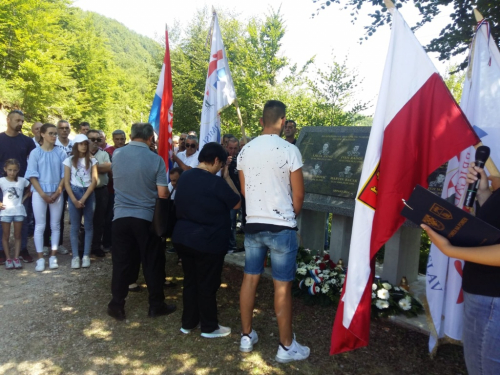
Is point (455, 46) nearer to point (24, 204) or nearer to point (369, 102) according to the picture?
point (369, 102)

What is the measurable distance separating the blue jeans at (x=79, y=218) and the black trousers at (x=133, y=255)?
2.03m

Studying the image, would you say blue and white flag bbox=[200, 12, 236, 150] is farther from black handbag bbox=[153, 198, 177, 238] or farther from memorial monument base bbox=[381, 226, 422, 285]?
memorial monument base bbox=[381, 226, 422, 285]

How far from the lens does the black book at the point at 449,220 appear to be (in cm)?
167

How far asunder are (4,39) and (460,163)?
1180 inches

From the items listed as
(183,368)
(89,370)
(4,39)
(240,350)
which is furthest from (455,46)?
(4,39)

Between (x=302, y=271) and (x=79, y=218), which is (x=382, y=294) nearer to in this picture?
(x=302, y=271)

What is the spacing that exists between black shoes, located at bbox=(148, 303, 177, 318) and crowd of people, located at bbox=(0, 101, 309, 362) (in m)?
0.01

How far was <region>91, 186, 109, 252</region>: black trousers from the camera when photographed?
614cm

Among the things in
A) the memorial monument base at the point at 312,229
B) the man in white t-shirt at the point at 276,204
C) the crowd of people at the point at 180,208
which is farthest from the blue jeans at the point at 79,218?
the man in white t-shirt at the point at 276,204

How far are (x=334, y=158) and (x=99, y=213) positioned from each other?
13.3 feet

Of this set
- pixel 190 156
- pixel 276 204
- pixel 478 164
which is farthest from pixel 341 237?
pixel 478 164

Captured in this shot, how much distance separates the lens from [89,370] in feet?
10.2

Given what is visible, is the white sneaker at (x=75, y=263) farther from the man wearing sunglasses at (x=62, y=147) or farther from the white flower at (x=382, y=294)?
the white flower at (x=382, y=294)

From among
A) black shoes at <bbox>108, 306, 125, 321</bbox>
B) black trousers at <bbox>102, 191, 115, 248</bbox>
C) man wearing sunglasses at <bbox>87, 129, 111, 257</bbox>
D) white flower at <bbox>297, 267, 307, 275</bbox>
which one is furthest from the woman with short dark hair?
black trousers at <bbox>102, 191, 115, 248</bbox>
